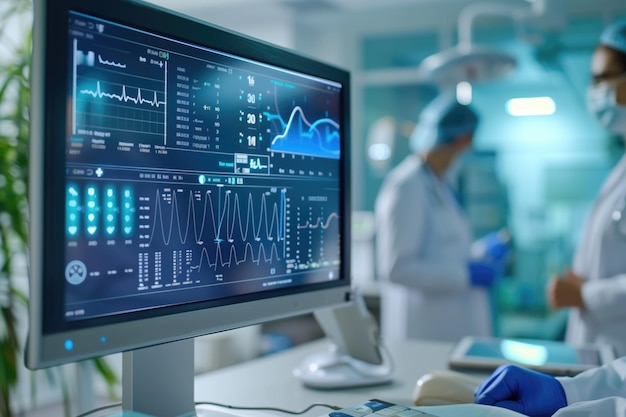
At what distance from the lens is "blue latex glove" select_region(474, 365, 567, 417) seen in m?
0.88

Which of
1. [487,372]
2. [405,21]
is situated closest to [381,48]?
[405,21]

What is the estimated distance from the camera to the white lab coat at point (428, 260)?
2.31 meters

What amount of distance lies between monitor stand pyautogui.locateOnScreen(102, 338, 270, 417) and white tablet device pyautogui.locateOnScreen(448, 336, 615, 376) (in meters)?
0.65

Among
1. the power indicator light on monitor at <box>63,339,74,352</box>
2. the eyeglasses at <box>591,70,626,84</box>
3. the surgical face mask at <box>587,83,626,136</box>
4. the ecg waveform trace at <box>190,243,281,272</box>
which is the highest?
the eyeglasses at <box>591,70,626,84</box>

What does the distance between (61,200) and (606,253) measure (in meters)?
1.63

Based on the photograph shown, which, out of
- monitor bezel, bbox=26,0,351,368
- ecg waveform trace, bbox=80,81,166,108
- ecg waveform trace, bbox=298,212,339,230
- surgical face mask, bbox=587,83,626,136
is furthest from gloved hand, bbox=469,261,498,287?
ecg waveform trace, bbox=80,81,166,108

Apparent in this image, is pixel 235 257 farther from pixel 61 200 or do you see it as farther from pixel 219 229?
pixel 61 200

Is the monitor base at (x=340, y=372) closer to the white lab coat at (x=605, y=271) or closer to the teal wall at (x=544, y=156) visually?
the white lab coat at (x=605, y=271)

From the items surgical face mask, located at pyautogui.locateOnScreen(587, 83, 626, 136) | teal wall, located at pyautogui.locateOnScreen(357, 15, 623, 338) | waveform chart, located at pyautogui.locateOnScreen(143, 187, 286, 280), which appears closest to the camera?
waveform chart, located at pyautogui.locateOnScreen(143, 187, 286, 280)

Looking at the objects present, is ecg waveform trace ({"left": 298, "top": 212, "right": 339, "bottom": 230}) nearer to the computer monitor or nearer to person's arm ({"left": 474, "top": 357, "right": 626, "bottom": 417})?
the computer monitor

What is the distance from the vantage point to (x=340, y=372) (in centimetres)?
123

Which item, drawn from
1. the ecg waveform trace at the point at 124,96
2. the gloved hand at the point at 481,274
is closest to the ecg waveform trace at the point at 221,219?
the ecg waveform trace at the point at 124,96

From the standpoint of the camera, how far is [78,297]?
0.68 metres

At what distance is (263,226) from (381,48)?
3.88 meters
